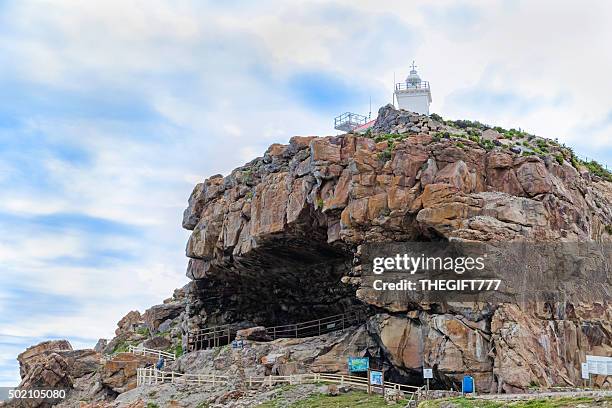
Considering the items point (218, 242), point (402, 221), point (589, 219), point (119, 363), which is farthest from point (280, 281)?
point (589, 219)

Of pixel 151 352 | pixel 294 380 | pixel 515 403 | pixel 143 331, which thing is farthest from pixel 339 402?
pixel 143 331

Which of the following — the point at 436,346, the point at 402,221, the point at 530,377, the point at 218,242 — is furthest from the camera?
the point at 218,242

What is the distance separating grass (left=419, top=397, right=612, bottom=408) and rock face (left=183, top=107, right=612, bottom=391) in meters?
5.59

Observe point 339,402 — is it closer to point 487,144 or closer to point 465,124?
point 487,144

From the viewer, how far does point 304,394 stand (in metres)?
38.9

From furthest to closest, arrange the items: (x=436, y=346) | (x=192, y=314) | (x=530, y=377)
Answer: (x=192, y=314), (x=436, y=346), (x=530, y=377)

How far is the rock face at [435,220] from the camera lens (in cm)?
3650

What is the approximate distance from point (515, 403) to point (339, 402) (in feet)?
38.7

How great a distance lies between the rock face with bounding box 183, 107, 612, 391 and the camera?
3650 centimetres

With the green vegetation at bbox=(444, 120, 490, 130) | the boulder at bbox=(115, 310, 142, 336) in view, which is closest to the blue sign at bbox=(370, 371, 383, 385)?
the green vegetation at bbox=(444, 120, 490, 130)

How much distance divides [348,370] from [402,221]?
387 inches

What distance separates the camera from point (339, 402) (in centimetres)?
3603

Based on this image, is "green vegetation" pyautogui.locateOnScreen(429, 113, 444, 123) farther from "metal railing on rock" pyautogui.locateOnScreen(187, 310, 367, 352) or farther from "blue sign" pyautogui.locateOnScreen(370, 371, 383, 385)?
"blue sign" pyautogui.locateOnScreen(370, 371, 383, 385)

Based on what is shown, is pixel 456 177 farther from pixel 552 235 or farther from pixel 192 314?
pixel 192 314
